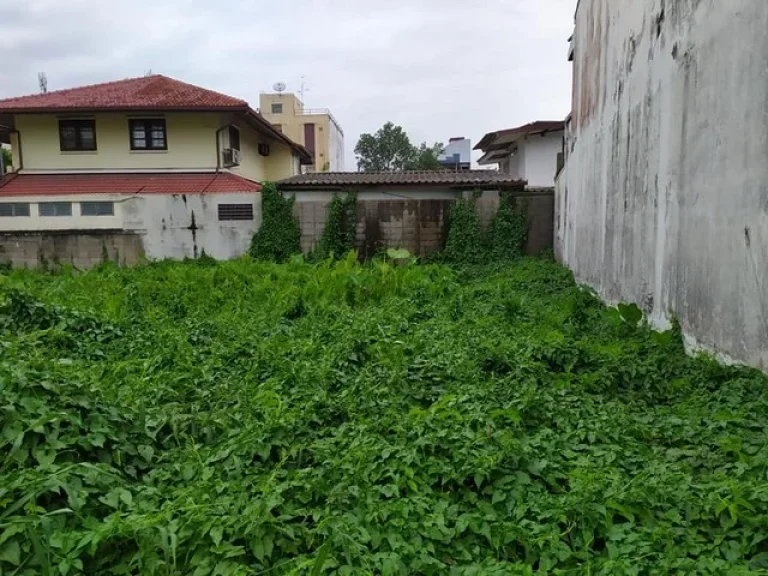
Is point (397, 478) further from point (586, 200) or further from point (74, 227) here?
point (74, 227)

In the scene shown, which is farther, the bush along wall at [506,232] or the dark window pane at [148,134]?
the dark window pane at [148,134]

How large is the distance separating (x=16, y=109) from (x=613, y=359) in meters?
17.3

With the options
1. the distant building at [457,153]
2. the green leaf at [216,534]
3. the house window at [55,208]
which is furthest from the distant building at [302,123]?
the green leaf at [216,534]

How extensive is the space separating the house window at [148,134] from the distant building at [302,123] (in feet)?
71.3

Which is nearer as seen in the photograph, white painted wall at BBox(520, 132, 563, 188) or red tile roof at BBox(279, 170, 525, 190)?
red tile roof at BBox(279, 170, 525, 190)

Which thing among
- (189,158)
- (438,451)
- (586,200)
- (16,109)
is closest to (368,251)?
(586,200)

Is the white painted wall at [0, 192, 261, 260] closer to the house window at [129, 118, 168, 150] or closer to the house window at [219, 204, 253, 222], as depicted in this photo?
the house window at [219, 204, 253, 222]

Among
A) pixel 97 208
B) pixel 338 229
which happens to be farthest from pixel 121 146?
pixel 338 229

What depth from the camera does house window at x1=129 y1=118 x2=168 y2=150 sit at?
54.6ft

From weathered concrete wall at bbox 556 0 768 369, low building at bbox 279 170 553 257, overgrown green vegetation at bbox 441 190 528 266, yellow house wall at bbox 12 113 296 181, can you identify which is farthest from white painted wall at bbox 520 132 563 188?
weathered concrete wall at bbox 556 0 768 369

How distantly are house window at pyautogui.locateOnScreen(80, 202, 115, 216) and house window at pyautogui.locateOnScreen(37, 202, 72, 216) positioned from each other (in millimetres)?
508

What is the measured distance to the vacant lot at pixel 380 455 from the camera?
221 centimetres

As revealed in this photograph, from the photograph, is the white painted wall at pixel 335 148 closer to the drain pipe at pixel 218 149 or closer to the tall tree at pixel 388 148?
the tall tree at pixel 388 148

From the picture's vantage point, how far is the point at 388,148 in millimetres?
41531
